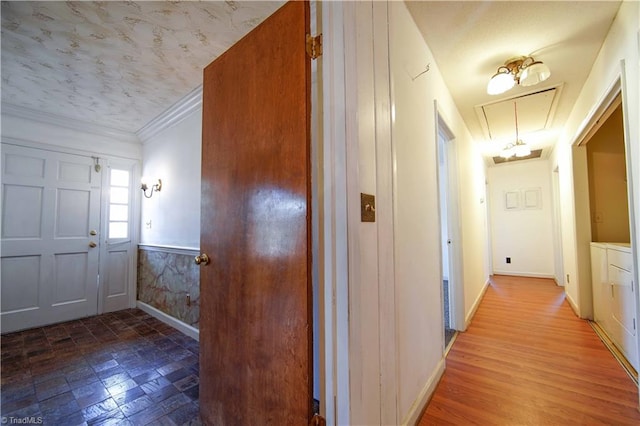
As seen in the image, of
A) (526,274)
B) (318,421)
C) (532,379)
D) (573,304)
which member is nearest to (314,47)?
(318,421)

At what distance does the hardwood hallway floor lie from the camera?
148cm

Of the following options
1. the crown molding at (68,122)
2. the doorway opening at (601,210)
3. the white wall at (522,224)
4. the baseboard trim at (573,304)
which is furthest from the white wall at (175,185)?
the white wall at (522,224)

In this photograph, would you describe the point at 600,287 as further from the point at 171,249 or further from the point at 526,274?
the point at 171,249

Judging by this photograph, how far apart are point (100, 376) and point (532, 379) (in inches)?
128

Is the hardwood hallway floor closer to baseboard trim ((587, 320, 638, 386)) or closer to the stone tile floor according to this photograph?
baseboard trim ((587, 320, 638, 386))

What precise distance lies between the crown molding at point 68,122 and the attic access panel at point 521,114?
476 cm

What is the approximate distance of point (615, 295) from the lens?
224cm

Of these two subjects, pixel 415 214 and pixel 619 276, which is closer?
pixel 415 214

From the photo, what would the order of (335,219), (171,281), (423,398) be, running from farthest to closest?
1. (171,281)
2. (423,398)
3. (335,219)

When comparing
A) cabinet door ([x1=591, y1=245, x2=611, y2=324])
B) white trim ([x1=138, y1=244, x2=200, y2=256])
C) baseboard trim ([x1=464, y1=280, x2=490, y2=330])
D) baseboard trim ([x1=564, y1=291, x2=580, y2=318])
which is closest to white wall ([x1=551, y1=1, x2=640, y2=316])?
baseboard trim ([x1=564, y1=291, x2=580, y2=318])

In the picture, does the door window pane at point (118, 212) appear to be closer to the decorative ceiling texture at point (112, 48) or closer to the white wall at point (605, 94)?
the decorative ceiling texture at point (112, 48)

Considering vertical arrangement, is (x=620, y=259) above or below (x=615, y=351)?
above

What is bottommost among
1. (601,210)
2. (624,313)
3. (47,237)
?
(624,313)

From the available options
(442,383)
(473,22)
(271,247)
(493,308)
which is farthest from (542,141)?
(271,247)
